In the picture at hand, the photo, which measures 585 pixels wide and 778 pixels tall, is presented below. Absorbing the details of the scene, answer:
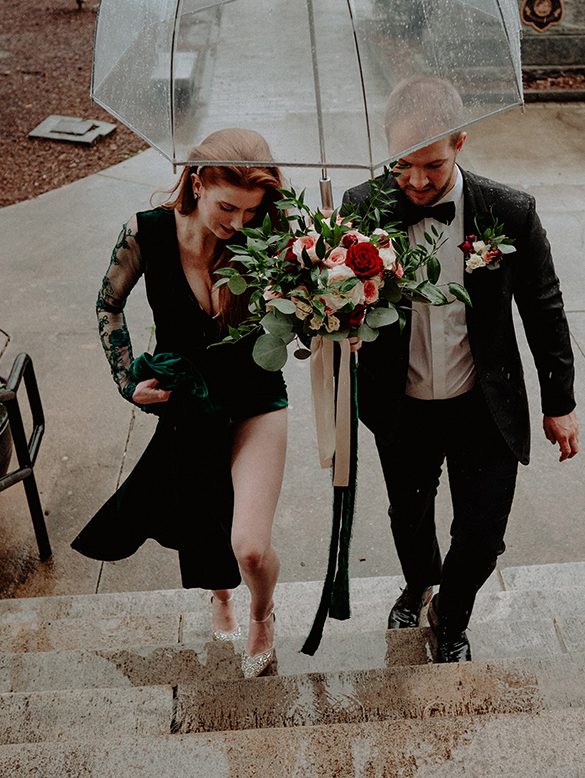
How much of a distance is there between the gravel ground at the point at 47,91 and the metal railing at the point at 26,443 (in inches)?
165

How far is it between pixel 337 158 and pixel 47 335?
3844 mm

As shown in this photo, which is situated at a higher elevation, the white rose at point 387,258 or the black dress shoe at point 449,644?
the white rose at point 387,258

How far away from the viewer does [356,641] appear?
11.4 feet

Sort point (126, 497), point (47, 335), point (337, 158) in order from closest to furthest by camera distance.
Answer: point (337, 158) → point (126, 497) → point (47, 335)

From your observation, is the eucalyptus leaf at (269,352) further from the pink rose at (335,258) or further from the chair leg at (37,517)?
the chair leg at (37,517)

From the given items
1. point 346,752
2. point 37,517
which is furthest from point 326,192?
point 37,517

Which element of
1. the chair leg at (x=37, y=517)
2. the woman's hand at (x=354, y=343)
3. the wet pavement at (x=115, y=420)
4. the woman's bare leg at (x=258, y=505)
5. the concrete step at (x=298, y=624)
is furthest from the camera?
the wet pavement at (x=115, y=420)

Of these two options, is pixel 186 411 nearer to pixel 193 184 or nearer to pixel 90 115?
pixel 193 184

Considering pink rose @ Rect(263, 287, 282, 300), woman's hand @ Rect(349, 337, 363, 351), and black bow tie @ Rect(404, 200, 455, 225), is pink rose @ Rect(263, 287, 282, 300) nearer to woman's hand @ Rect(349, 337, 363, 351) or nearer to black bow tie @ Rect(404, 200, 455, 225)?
woman's hand @ Rect(349, 337, 363, 351)

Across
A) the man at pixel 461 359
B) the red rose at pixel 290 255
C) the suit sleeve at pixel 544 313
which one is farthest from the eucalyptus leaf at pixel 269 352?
the suit sleeve at pixel 544 313

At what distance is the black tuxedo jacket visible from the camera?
2855 millimetres

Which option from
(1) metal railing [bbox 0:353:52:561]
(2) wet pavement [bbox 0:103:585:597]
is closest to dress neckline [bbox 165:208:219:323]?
(1) metal railing [bbox 0:353:52:561]

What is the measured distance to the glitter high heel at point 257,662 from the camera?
3.21 meters

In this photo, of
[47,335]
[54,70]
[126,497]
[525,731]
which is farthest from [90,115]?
[525,731]
